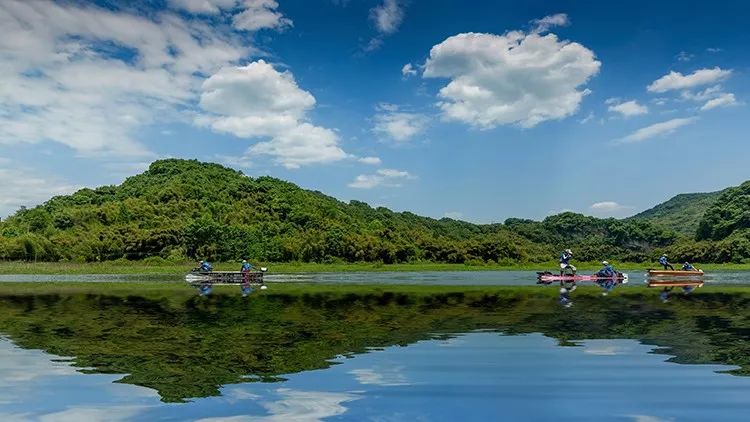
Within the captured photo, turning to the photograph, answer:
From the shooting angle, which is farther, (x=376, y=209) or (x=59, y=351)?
(x=376, y=209)

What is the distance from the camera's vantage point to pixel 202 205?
132875 millimetres

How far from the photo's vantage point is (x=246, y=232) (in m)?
109

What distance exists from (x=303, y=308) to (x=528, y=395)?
17418 mm

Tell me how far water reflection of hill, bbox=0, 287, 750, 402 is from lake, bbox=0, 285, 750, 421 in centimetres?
7

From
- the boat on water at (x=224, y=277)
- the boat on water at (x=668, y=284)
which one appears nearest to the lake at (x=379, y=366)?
the boat on water at (x=668, y=284)

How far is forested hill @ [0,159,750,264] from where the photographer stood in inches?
3976

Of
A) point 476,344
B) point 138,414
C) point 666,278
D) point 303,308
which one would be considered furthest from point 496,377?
point 666,278

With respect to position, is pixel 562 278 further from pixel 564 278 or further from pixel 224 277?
pixel 224 277

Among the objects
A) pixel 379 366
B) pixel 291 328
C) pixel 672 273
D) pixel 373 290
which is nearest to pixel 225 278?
pixel 373 290

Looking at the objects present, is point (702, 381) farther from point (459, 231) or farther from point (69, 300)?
point (459, 231)

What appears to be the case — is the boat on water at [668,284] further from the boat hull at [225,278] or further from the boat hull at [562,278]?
the boat hull at [225,278]

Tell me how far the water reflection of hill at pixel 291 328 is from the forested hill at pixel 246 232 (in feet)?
236

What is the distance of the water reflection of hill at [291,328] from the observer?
41.9 ft

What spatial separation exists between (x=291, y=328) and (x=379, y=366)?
7.15 meters
